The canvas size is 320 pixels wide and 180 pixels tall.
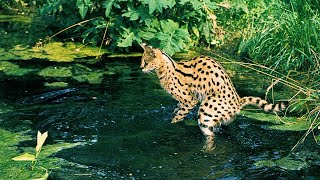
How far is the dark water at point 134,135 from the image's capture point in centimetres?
554

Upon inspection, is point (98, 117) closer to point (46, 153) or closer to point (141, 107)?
point (141, 107)

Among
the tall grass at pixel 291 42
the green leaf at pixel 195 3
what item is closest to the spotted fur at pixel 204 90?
the tall grass at pixel 291 42

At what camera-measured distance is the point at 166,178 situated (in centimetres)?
539

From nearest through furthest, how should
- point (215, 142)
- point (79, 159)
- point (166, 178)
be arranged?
point (166, 178), point (79, 159), point (215, 142)

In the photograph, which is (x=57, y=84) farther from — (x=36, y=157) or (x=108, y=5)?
(x=36, y=157)

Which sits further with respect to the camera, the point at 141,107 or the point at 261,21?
the point at 261,21

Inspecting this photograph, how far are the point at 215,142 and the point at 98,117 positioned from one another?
1.52 m

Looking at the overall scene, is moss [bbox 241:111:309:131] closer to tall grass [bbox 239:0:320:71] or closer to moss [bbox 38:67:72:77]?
tall grass [bbox 239:0:320:71]

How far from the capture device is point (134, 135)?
21.2ft

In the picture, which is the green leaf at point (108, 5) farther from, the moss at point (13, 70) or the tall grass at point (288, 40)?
the tall grass at point (288, 40)

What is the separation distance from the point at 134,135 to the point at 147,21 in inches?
132

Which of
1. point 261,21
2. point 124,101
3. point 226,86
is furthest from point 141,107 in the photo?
point 261,21

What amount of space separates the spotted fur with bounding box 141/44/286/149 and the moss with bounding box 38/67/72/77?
7.38 ft

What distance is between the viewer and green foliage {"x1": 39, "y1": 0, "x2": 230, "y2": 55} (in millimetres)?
9312
